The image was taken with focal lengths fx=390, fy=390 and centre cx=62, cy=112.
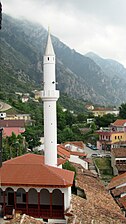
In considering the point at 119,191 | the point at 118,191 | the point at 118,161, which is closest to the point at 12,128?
the point at 118,161

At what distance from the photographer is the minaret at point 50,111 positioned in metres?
26.3

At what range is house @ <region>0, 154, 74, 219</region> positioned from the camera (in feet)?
69.4

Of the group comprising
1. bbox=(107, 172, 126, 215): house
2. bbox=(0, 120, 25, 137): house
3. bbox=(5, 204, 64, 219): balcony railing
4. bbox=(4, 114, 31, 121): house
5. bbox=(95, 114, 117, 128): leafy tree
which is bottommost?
bbox=(5, 204, 64, 219): balcony railing

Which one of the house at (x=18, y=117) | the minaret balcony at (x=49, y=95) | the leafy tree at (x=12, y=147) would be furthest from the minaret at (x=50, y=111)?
the house at (x=18, y=117)

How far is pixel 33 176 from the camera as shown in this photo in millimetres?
21625

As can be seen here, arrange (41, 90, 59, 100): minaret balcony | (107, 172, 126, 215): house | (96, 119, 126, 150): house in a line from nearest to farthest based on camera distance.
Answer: (41, 90, 59, 100): minaret balcony, (107, 172, 126, 215): house, (96, 119, 126, 150): house

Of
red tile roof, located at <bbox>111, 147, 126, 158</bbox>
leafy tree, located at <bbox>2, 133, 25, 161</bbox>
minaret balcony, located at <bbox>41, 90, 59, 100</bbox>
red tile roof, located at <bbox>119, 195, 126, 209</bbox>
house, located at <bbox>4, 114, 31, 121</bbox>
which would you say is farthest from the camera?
house, located at <bbox>4, 114, 31, 121</bbox>

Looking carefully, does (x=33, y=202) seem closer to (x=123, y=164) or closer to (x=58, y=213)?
(x=58, y=213)

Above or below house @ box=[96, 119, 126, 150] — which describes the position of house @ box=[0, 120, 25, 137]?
above

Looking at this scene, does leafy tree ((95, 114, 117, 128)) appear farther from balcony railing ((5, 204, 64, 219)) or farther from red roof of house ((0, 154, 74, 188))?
balcony railing ((5, 204, 64, 219))

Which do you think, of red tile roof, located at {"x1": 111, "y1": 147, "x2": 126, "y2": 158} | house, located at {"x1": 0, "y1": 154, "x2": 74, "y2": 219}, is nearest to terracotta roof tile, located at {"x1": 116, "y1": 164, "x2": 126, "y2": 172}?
red tile roof, located at {"x1": 111, "y1": 147, "x2": 126, "y2": 158}

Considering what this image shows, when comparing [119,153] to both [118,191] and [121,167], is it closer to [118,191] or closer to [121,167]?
[121,167]

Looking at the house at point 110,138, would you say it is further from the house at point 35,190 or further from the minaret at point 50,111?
the house at point 35,190

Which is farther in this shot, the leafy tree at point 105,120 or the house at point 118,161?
the leafy tree at point 105,120
